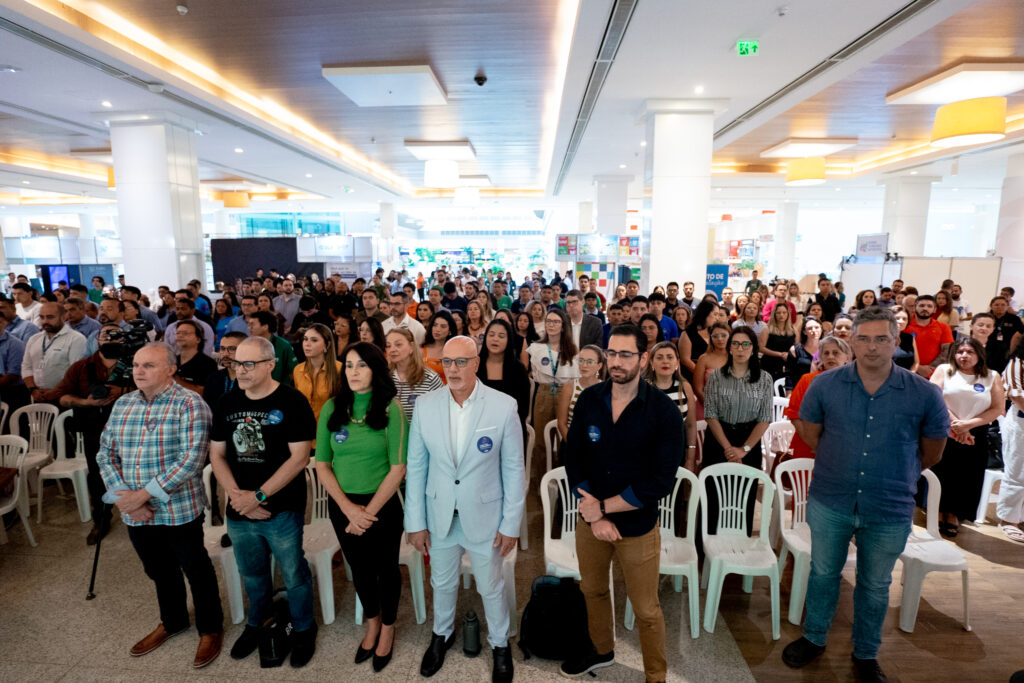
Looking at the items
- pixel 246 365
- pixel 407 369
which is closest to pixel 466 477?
pixel 246 365

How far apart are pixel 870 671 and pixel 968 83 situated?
726cm

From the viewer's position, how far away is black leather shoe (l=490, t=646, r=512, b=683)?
256 centimetres

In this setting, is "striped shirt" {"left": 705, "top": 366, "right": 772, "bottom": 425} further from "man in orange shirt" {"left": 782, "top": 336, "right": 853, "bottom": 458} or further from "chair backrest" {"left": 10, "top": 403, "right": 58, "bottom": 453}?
"chair backrest" {"left": 10, "top": 403, "right": 58, "bottom": 453}

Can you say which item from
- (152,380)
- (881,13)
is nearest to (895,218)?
(881,13)

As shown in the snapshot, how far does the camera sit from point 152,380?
2590 millimetres

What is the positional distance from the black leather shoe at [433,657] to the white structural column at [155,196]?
8.24 meters

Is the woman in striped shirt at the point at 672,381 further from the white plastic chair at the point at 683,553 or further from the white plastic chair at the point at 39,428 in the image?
the white plastic chair at the point at 39,428

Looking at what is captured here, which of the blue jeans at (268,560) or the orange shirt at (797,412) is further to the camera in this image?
the orange shirt at (797,412)

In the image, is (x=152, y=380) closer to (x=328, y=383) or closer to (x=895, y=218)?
(x=328, y=383)

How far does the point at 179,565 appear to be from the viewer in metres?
2.84

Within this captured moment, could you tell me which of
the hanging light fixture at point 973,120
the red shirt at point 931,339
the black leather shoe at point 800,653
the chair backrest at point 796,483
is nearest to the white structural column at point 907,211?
the hanging light fixture at point 973,120

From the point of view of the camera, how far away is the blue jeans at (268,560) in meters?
2.61

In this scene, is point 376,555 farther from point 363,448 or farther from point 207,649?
point 207,649

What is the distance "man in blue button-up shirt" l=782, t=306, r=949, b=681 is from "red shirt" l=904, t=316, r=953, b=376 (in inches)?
165
